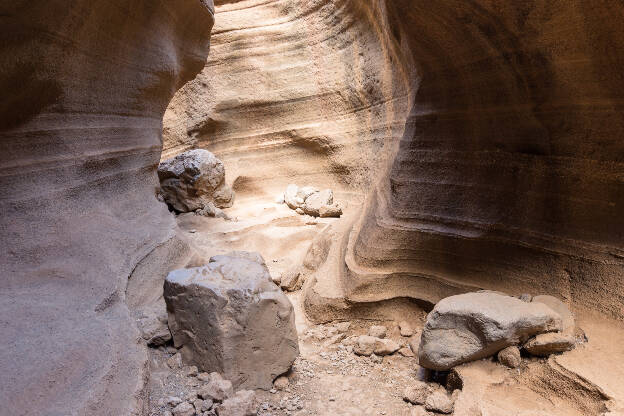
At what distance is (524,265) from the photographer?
96.0 inches

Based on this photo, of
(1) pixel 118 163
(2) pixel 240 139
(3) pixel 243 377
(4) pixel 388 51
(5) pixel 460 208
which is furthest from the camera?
(2) pixel 240 139

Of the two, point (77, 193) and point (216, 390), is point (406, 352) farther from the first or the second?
point (77, 193)

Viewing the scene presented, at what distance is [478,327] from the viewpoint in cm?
204

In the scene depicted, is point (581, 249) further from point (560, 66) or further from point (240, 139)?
point (240, 139)

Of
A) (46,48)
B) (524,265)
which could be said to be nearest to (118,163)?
(46,48)

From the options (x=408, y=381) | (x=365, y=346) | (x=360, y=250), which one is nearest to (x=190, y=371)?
(x=365, y=346)

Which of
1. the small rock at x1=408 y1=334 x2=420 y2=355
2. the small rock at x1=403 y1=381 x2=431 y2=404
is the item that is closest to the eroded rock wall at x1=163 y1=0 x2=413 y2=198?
the small rock at x1=408 y1=334 x2=420 y2=355

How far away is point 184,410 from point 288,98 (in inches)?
193

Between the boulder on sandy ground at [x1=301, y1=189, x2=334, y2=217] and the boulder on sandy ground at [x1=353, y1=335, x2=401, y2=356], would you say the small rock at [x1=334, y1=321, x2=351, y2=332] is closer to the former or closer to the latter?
the boulder on sandy ground at [x1=353, y1=335, x2=401, y2=356]

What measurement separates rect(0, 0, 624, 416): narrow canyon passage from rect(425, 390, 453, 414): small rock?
0.03ft

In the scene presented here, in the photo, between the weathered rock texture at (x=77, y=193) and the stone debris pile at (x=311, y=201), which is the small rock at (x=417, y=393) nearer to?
the weathered rock texture at (x=77, y=193)

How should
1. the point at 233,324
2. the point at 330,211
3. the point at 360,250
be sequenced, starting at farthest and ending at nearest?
the point at 330,211, the point at 360,250, the point at 233,324

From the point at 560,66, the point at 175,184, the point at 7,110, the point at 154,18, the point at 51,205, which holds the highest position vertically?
the point at 560,66

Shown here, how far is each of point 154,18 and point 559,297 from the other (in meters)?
3.24
